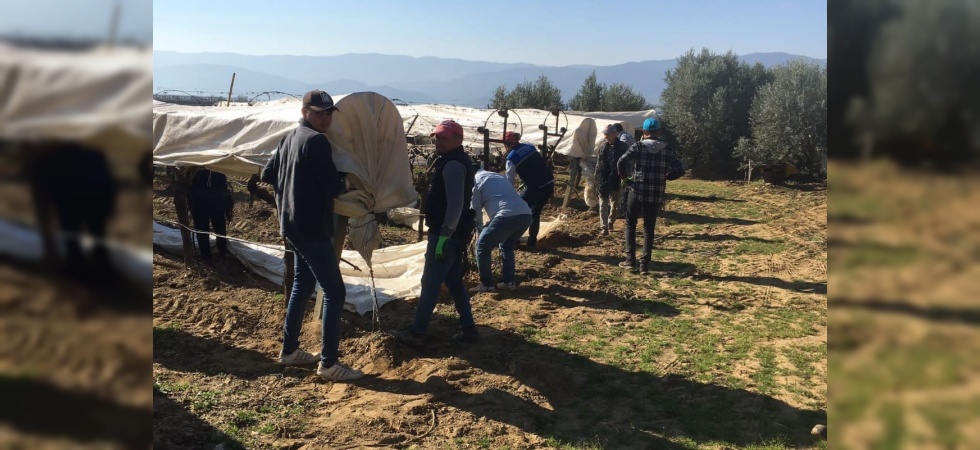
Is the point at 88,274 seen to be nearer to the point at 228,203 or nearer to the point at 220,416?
the point at 220,416

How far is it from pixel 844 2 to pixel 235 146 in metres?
6.07

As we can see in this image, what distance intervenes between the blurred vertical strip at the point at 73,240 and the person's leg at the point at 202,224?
729 centimetres

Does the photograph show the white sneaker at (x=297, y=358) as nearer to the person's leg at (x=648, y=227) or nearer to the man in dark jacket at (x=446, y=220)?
the man in dark jacket at (x=446, y=220)

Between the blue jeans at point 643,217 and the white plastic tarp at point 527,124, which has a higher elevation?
the white plastic tarp at point 527,124

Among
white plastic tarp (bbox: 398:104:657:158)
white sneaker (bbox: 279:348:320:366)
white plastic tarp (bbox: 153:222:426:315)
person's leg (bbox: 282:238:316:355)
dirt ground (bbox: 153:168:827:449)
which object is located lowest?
dirt ground (bbox: 153:168:827:449)

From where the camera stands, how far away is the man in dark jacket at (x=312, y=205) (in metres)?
4.13

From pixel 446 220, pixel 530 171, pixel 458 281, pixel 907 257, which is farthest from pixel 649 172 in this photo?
pixel 907 257

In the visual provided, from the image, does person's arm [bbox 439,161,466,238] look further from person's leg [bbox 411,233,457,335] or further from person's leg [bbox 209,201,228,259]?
person's leg [bbox 209,201,228,259]

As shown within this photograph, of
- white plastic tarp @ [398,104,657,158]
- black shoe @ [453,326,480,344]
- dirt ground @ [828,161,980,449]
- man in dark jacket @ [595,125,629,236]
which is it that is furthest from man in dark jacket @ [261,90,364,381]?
white plastic tarp @ [398,104,657,158]

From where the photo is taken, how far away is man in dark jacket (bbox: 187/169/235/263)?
7.69m

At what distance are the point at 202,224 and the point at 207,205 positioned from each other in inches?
9.8

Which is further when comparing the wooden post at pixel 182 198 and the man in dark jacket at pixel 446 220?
the wooden post at pixel 182 198

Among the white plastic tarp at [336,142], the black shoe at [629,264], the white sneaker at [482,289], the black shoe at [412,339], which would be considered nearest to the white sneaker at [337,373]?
the black shoe at [412,339]

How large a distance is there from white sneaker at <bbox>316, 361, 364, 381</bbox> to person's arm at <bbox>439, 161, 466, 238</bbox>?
1.15 m
